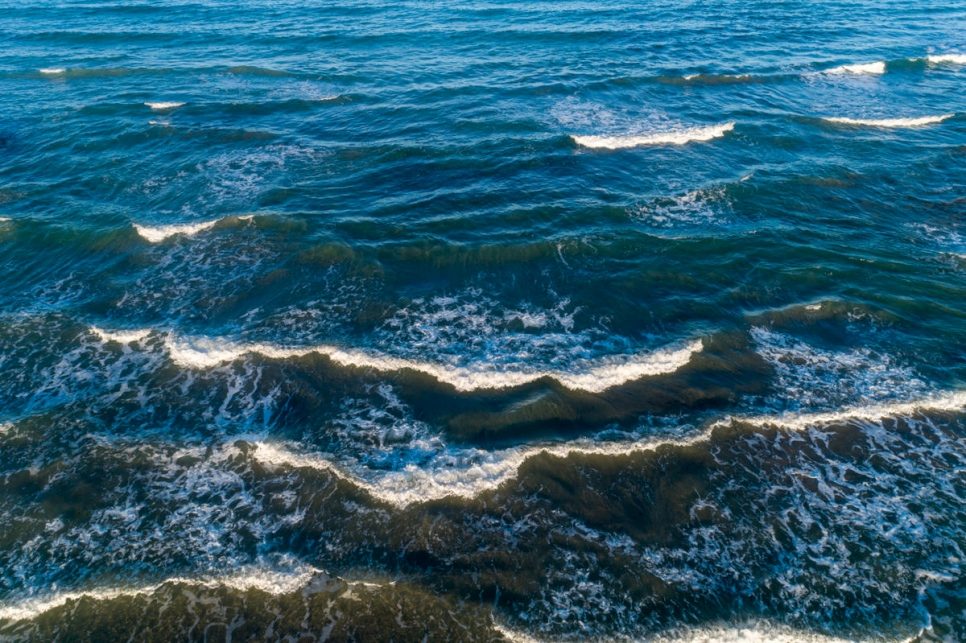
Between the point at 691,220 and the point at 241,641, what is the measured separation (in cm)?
1900

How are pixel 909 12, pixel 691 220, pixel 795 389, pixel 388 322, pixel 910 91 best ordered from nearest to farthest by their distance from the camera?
pixel 795 389, pixel 388 322, pixel 691 220, pixel 910 91, pixel 909 12

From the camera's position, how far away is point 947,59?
3434 centimetres

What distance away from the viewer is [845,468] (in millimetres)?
11914

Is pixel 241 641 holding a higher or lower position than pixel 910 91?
lower

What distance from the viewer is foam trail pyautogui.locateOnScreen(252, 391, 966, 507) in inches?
462

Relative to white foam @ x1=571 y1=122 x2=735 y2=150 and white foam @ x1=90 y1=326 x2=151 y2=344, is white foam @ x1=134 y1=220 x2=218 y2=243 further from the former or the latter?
white foam @ x1=571 y1=122 x2=735 y2=150

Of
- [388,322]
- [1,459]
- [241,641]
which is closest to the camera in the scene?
[241,641]

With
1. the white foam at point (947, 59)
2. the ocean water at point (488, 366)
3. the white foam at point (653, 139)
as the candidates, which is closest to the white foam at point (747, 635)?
the ocean water at point (488, 366)

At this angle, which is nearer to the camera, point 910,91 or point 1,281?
point 1,281

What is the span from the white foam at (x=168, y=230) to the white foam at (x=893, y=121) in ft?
98.9

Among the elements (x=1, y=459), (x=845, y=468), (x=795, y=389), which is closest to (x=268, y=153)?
(x=1, y=459)

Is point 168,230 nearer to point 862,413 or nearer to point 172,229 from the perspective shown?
point 172,229

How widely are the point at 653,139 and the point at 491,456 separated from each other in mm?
19722

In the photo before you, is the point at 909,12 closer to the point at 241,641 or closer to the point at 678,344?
the point at 678,344
